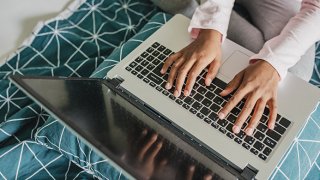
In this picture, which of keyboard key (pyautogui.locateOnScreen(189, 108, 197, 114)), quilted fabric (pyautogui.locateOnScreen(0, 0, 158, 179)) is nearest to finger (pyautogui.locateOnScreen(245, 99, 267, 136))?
keyboard key (pyautogui.locateOnScreen(189, 108, 197, 114))

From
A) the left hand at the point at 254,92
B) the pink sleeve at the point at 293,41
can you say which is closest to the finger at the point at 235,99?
the left hand at the point at 254,92

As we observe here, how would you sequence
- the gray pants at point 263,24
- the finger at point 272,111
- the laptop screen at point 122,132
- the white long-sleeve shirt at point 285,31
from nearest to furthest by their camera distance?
the laptop screen at point 122,132 → the finger at point 272,111 → the white long-sleeve shirt at point 285,31 → the gray pants at point 263,24

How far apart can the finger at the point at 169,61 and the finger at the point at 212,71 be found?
0.26ft

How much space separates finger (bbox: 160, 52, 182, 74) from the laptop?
1 centimetres

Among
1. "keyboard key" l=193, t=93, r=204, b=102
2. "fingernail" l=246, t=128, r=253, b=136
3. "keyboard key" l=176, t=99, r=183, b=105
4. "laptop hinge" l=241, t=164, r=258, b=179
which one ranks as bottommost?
"laptop hinge" l=241, t=164, r=258, b=179

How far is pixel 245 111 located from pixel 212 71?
0.12 m

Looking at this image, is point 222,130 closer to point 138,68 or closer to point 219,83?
point 219,83

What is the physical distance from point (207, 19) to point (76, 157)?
1.53ft

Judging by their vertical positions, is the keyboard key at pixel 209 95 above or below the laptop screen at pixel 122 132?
below

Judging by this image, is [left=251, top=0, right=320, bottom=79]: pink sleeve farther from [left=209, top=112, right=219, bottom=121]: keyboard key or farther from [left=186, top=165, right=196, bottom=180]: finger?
[left=186, top=165, right=196, bottom=180]: finger

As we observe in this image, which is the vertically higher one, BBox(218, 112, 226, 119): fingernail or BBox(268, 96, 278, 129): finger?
BBox(218, 112, 226, 119): fingernail

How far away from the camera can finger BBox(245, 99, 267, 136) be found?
2.32 feet

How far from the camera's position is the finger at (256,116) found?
2.32ft

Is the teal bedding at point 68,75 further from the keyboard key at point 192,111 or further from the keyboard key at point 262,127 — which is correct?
the keyboard key at point 192,111
